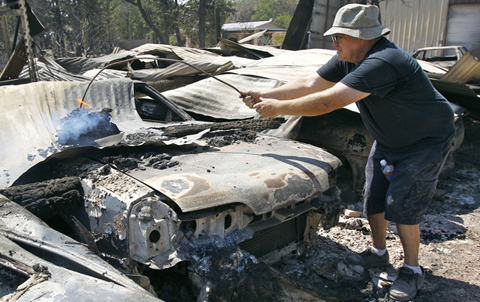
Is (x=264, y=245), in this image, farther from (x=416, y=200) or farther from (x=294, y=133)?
(x=294, y=133)

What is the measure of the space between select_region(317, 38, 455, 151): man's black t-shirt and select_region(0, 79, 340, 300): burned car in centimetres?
52

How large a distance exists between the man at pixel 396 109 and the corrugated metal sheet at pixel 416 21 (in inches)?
490

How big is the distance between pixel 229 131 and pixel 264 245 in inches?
44.1

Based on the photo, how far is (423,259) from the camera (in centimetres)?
375

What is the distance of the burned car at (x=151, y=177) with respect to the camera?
2.30m

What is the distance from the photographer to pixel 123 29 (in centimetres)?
3500

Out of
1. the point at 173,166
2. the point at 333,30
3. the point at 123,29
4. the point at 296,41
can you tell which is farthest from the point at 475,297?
the point at 123,29

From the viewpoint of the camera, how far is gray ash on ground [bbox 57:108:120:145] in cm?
300

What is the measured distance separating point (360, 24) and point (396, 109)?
0.61m

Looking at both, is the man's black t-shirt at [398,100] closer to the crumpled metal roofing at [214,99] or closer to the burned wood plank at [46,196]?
the burned wood plank at [46,196]

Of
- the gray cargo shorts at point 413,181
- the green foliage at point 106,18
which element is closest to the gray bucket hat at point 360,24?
the gray cargo shorts at point 413,181

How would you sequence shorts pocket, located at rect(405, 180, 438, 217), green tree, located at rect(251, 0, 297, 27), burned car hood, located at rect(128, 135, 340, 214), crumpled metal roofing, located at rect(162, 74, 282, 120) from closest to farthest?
burned car hood, located at rect(128, 135, 340, 214)
shorts pocket, located at rect(405, 180, 438, 217)
crumpled metal roofing, located at rect(162, 74, 282, 120)
green tree, located at rect(251, 0, 297, 27)

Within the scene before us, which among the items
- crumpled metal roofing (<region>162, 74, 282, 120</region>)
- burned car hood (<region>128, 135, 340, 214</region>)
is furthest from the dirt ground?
crumpled metal roofing (<region>162, 74, 282, 120</region>)

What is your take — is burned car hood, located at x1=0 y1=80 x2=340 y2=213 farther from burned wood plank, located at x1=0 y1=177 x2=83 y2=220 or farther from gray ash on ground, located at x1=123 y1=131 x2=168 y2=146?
burned wood plank, located at x1=0 y1=177 x2=83 y2=220
